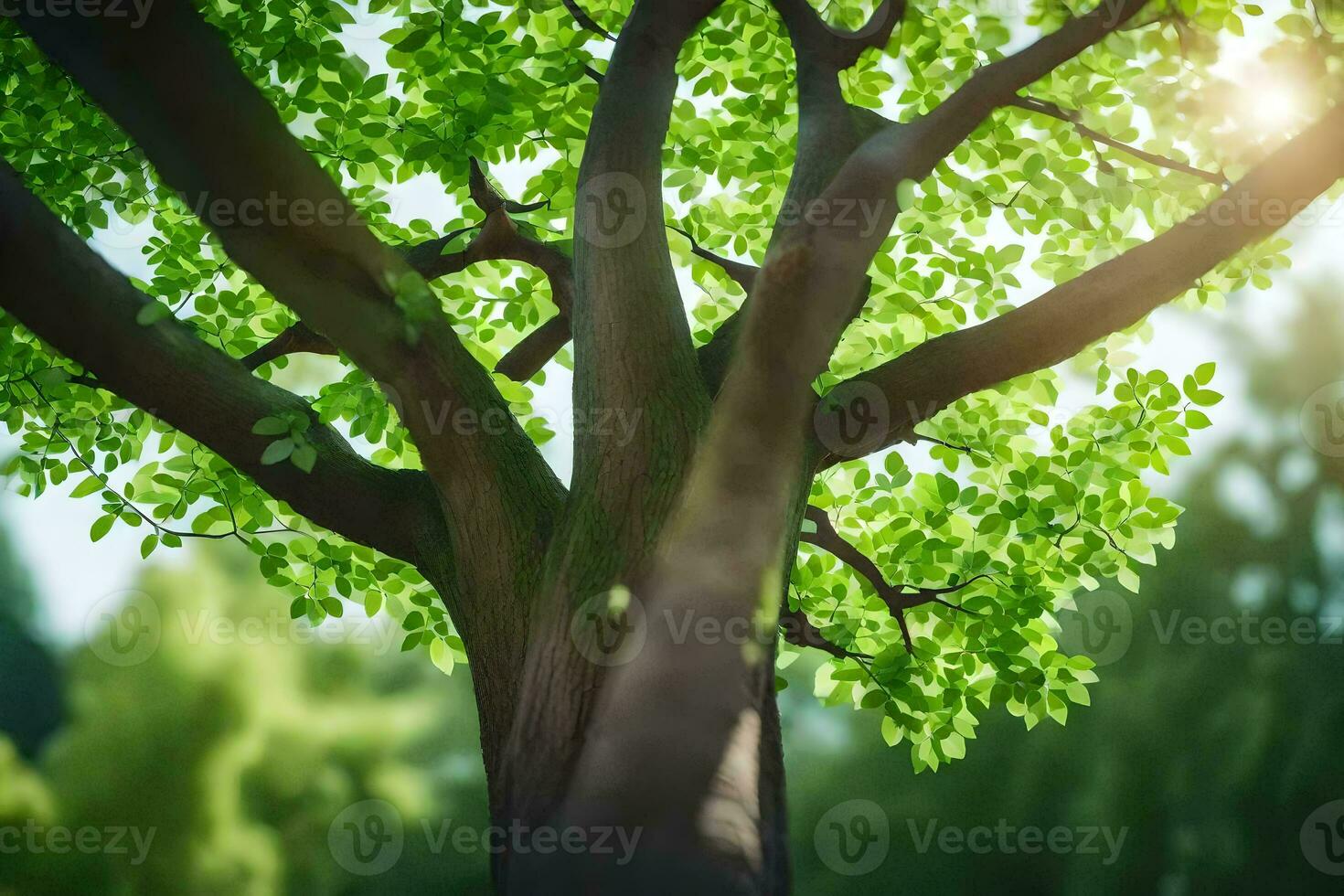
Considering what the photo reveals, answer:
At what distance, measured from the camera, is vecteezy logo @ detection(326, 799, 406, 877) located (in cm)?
1483

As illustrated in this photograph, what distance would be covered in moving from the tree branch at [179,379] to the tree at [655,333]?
0.04ft

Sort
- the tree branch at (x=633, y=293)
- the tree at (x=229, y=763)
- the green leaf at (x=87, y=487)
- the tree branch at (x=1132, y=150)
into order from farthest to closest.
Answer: the tree at (x=229, y=763) < the green leaf at (x=87, y=487) < the tree branch at (x=1132, y=150) < the tree branch at (x=633, y=293)

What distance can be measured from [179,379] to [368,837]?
1354 cm

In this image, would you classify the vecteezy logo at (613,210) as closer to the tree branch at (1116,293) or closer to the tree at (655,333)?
the tree at (655,333)

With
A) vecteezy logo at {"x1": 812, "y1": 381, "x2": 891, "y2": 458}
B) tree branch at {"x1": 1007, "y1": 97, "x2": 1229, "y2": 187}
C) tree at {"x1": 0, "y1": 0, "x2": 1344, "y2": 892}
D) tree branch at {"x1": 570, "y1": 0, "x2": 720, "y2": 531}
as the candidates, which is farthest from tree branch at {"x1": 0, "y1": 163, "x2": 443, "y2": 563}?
tree branch at {"x1": 1007, "y1": 97, "x2": 1229, "y2": 187}

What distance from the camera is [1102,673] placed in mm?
14406

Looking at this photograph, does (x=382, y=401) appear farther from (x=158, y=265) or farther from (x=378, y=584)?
(x=158, y=265)

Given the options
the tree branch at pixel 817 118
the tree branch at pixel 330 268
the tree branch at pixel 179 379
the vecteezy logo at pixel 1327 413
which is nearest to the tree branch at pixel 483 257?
the tree branch at pixel 817 118

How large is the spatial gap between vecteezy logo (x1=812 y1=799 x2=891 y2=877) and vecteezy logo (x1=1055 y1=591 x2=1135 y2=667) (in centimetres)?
401

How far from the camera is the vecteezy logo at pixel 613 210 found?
11.3 ft

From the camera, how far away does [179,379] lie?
2979 millimetres

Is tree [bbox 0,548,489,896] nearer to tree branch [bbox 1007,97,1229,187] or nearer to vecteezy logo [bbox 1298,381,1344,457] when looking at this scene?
vecteezy logo [bbox 1298,381,1344,457]
